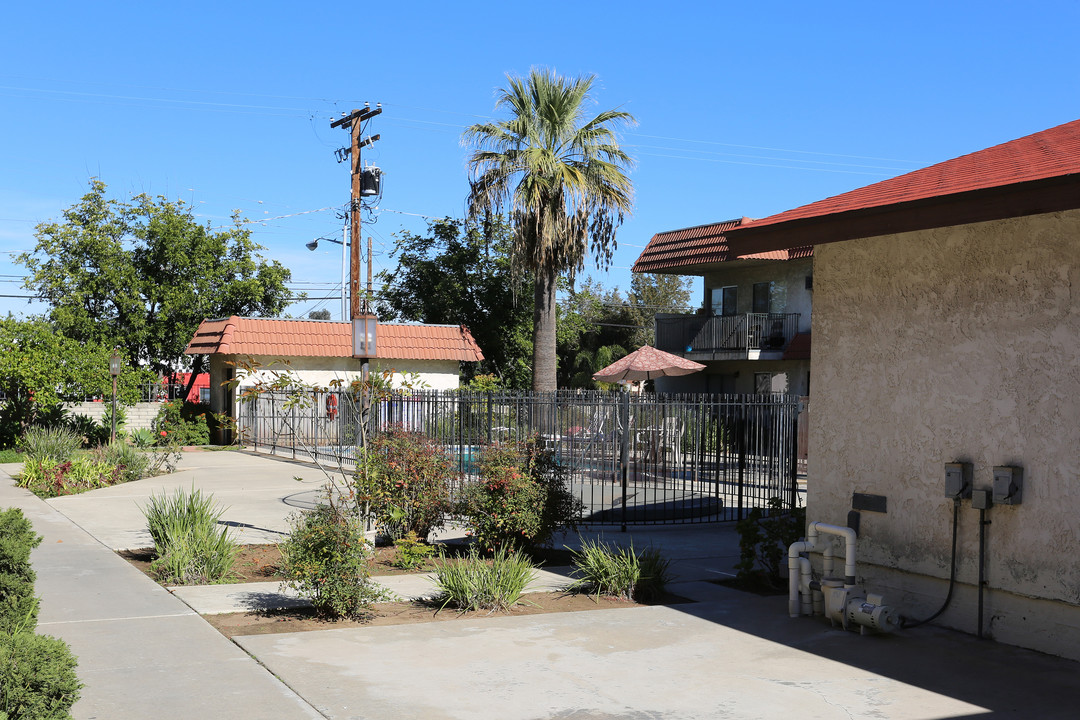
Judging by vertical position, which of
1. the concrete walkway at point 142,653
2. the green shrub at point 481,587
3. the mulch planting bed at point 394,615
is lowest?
the mulch planting bed at point 394,615

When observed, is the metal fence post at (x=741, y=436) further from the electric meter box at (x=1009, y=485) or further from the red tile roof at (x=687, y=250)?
the red tile roof at (x=687, y=250)

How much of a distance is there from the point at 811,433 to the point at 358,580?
13.9ft

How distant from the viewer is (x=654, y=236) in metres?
34.4

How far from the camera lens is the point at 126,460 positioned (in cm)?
2006

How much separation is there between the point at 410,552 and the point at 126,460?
479 inches

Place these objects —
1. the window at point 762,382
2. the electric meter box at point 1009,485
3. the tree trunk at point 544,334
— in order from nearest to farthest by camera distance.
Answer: the electric meter box at point 1009,485 < the tree trunk at point 544,334 < the window at point 762,382

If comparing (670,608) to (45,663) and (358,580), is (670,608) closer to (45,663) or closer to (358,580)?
(358,580)

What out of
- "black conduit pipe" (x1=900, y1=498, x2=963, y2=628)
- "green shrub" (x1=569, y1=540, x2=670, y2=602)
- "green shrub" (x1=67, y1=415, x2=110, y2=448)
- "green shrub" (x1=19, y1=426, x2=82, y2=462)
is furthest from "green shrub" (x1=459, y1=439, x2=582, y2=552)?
"green shrub" (x1=67, y1=415, x2=110, y2=448)

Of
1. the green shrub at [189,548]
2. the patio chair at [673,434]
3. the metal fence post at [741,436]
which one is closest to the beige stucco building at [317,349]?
the patio chair at [673,434]

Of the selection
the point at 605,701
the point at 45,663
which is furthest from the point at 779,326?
the point at 45,663

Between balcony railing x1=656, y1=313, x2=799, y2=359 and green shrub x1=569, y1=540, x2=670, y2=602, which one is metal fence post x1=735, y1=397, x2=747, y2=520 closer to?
green shrub x1=569, y1=540, x2=670, y2=602

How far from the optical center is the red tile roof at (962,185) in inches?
267

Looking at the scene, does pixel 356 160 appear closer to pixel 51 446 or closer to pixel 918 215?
pixel 51 446

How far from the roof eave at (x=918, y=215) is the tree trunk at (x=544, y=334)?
57.7 feet
